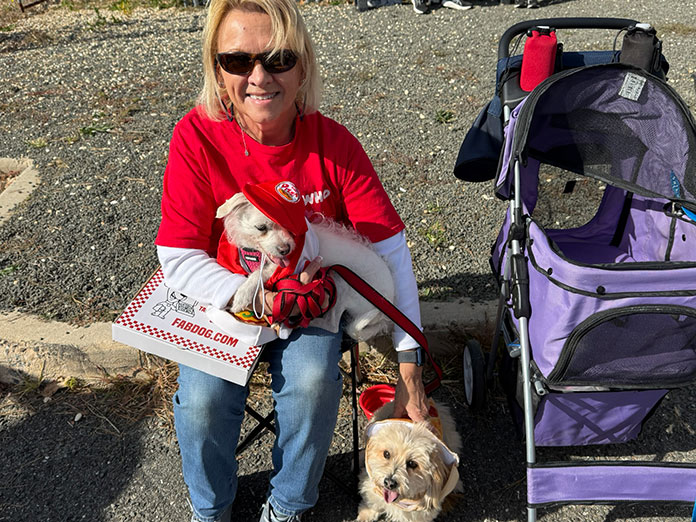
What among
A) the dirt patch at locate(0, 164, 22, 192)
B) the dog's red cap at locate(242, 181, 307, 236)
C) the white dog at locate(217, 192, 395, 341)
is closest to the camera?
the dog's red cap at locate(242, 181, 307, 236)

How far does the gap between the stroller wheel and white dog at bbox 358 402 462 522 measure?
653mm

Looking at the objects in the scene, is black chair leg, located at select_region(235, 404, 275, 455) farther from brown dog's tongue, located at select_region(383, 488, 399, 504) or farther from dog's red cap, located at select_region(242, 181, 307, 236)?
dog's red cap, located at select_region(242, 181, 307, 236)

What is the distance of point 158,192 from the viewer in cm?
482

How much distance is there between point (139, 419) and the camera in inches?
117

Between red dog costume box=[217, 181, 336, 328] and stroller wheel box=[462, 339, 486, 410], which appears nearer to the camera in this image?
red dog costume box=[217, 181, 336, 328]

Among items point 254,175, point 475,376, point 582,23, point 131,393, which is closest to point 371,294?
point 254,175

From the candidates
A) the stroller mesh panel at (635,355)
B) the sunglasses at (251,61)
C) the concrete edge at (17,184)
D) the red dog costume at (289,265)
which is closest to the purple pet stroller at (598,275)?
the stroller mesh panel at (635,355)

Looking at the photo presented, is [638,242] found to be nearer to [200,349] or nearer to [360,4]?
[200,349]

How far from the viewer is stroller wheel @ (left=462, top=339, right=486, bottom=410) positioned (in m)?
2.82

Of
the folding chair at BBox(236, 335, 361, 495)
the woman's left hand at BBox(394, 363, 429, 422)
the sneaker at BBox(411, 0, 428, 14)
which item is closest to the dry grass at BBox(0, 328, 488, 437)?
the folding chair at BBox(236, 335, 361, 495)

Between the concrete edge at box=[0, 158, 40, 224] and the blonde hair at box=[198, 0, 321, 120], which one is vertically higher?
the blonde hair at box=[198, 0, 321, 120]

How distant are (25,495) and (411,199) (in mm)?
3297

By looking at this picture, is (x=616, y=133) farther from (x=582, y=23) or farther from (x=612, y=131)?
(x=582, y=23)

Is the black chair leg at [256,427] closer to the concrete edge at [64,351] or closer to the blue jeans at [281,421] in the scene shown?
the blue jeans at [281,421]
